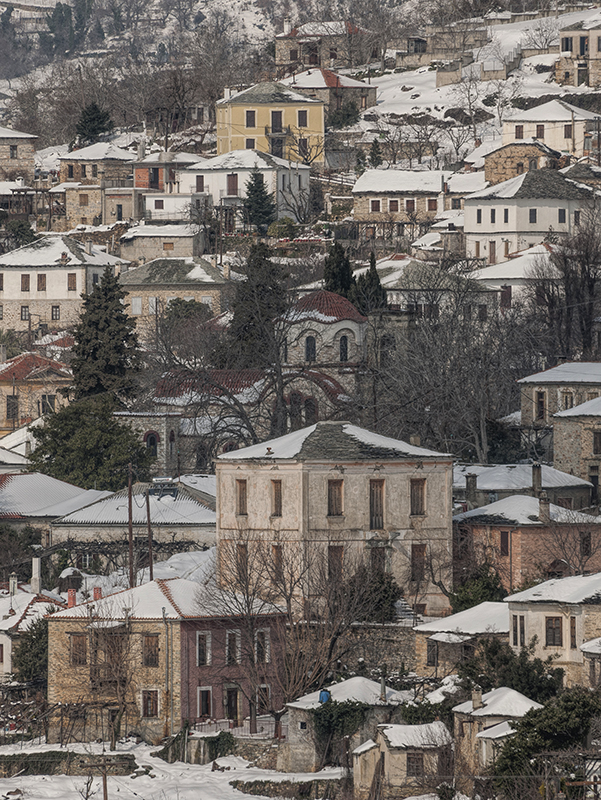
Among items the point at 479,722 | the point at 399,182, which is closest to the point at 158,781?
the point at 479,722

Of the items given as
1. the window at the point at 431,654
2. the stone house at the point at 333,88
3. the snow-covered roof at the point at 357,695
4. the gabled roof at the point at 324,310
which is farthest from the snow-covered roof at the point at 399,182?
the snow-covered roof at the point at 357,695

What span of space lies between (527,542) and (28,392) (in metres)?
37.2

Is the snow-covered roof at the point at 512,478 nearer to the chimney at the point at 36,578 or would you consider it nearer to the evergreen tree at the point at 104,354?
the chimney at the point at 36,578

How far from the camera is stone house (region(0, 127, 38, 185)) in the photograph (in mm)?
140125

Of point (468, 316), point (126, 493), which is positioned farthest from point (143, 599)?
point (468, 316)

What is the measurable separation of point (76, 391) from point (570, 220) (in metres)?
36.4

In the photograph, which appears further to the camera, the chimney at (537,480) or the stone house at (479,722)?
the chimney at (537,480)

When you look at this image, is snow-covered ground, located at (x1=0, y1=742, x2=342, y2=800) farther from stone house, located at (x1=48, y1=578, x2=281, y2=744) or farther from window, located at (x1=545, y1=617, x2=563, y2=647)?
window, located at (x1=545, y1=617, x2=563, y2=647)

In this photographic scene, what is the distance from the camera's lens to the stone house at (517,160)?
12000 centimetres

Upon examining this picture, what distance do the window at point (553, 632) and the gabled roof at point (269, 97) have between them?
81613 mm

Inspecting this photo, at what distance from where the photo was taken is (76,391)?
84312mm

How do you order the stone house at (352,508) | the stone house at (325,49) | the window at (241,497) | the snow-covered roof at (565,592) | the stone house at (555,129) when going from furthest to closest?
the stone house at (325,49) < the stone house at (555,129) < the window at (241,497) < the stone house at (352,508) < the snow-covered roof at (565,592)

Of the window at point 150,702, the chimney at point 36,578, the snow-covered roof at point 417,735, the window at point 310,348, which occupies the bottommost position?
the snow-covered roof at point 417,735

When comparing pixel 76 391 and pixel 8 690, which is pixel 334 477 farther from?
pixel 76 391
